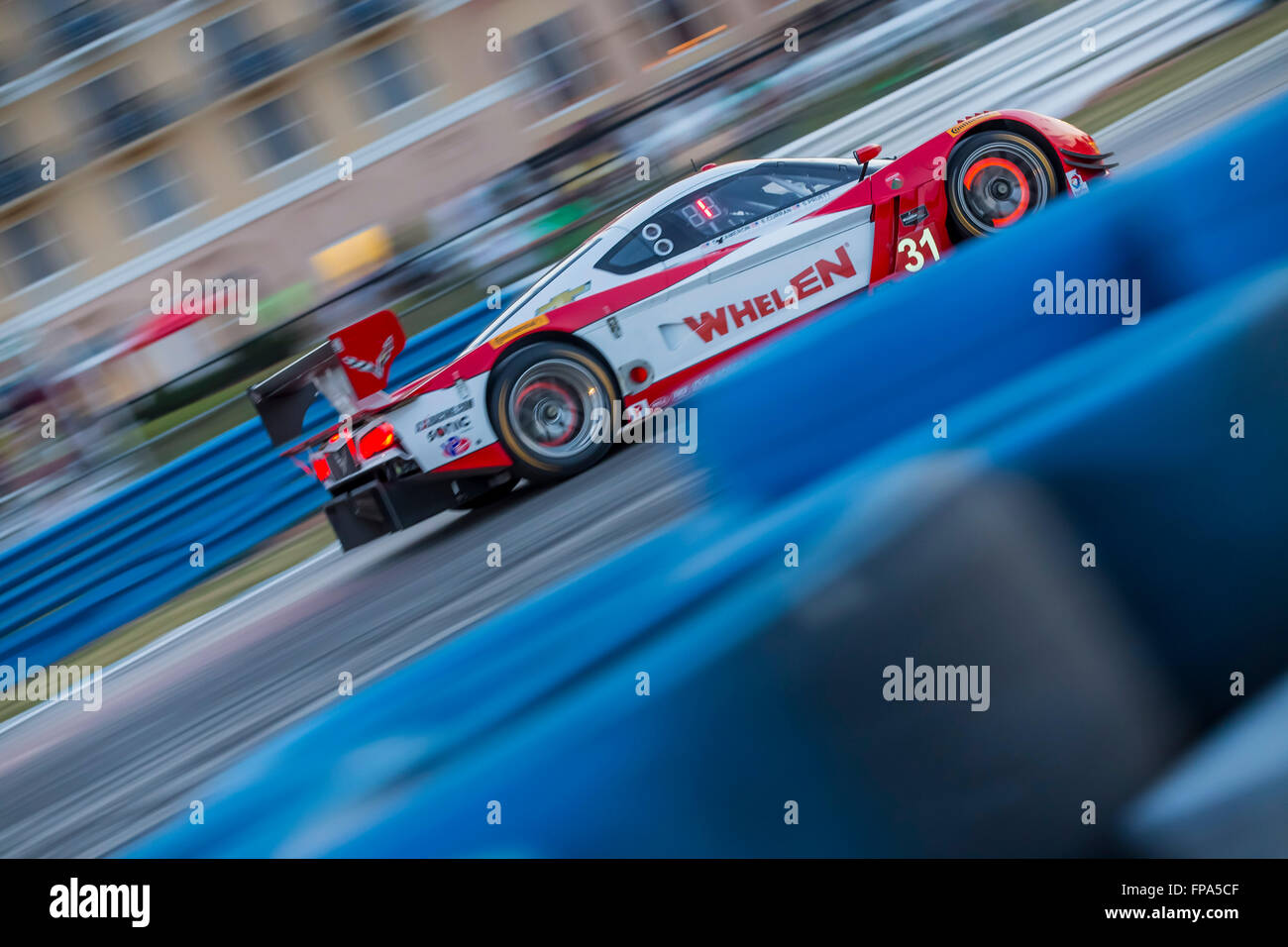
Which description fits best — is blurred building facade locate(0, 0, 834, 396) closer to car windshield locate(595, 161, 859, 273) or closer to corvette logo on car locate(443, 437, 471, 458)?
car windshield locate(595, 161, 859, 273)

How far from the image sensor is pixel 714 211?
21.6 ft

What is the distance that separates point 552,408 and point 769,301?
120cm

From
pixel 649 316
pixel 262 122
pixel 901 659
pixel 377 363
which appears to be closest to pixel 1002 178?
pixel 649 316

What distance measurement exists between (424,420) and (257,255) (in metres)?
21.2

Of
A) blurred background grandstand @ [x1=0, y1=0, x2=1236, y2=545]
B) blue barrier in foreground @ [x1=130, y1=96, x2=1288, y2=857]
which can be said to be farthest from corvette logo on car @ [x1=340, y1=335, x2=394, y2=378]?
blurred background grandstand @ [x1=0, y1=0, x2=1236, y2=545]

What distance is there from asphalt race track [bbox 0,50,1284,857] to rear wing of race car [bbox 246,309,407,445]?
0.90 meters

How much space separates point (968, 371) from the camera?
10.2ft

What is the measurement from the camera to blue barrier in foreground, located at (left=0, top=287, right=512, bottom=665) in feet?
30.0

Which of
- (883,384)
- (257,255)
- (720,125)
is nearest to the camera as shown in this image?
(883,384)

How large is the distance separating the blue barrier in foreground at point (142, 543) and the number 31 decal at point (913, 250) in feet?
15.7

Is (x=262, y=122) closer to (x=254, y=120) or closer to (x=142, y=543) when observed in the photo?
(x=254, y=120)

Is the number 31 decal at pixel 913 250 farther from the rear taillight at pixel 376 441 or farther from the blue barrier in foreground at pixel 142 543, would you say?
the blue barrier in foreground at pixel 142 543
